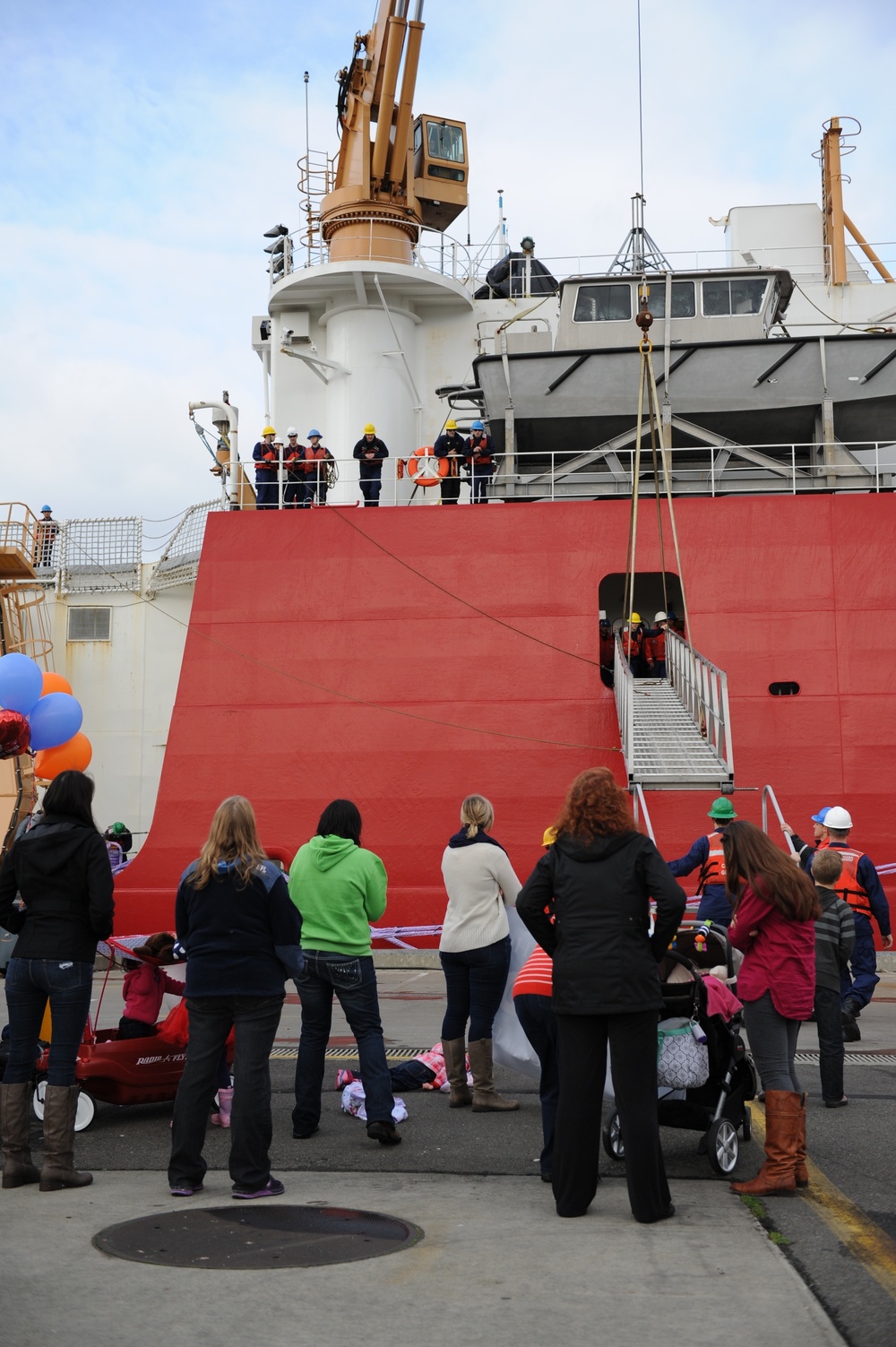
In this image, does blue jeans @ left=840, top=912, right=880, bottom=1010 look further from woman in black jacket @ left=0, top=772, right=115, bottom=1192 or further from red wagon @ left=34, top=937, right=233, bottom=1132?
woman in black jacket @ left=0, top=772, right=115, bottom=1192

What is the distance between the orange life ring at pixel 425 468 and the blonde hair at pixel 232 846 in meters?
10.2

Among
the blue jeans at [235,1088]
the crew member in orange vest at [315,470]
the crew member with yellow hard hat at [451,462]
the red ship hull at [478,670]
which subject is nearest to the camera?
the blue jeans at [235,1088]

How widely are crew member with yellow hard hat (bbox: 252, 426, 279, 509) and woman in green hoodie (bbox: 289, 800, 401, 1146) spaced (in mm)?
9904

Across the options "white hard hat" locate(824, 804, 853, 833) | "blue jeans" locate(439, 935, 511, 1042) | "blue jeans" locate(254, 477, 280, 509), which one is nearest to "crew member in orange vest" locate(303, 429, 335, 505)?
"blue jeans" locate(254, 477, 280, 509)

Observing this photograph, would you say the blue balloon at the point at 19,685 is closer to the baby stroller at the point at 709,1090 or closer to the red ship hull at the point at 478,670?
the red ship hull at the point at 478,670

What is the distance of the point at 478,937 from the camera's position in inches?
250

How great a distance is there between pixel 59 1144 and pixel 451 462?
11.3 meters

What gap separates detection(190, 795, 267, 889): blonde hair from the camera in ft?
16.5

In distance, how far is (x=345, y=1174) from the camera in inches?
205

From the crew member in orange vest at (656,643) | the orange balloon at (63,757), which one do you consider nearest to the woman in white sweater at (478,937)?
the orange balloon at (63,757)

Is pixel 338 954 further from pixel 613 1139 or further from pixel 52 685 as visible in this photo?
pixel 52 685

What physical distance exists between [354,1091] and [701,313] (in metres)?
13.7

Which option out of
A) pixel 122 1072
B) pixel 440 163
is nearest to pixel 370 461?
pixel 440 163

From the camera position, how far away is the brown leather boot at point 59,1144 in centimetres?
493
